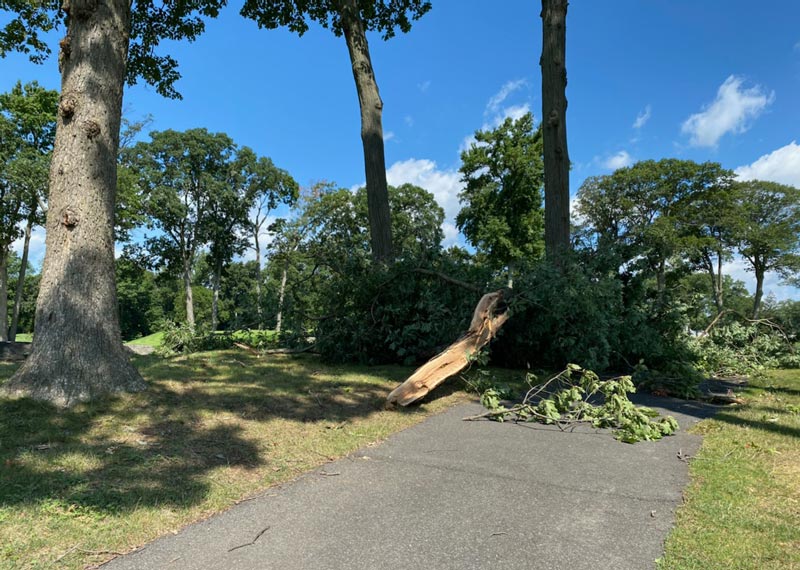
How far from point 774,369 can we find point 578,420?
7212mm

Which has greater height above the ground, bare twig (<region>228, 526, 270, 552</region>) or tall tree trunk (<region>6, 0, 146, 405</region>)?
tall tree trunk (<region>6, 0, 146, 405</region>)

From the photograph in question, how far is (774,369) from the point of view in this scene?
31.8 ft

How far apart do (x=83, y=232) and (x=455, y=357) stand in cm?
462

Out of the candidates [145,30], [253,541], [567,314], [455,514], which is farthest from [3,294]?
[455,514]

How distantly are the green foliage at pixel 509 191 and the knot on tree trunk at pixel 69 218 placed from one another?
72.0ft

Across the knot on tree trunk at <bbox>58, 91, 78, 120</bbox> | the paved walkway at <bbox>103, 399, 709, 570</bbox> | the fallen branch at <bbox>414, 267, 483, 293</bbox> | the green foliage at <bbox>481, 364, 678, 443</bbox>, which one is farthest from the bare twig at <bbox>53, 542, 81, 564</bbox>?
the fallen branch at <bbox>414, 267, 483, 293</bbox>

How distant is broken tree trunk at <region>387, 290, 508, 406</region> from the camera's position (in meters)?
5.62

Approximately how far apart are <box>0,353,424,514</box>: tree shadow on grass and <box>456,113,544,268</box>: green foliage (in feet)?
66.3

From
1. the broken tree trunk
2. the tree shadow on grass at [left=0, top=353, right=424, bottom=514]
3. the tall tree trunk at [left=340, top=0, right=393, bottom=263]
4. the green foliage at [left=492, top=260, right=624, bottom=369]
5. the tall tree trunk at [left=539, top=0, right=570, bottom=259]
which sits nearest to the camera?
the tree shadow on grass at [left=0, top=353, right=424, bottom=514]

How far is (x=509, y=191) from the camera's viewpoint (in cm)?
2636

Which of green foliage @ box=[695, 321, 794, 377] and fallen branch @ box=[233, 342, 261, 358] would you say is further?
fallen branch @ box=[233, 342, 261, 358]

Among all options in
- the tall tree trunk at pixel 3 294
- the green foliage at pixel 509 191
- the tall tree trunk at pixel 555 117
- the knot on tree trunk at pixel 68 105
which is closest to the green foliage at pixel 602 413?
the tall tree trunk at pixel 555 117

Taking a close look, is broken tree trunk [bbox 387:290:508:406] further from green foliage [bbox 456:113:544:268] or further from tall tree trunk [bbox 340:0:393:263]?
green foliage [bbox 456:113:544:268]

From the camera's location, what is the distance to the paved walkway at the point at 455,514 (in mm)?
2359
